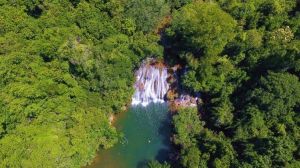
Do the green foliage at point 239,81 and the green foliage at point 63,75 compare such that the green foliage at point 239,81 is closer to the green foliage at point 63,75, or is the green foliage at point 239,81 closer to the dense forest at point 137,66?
the dense forest at point 137,66

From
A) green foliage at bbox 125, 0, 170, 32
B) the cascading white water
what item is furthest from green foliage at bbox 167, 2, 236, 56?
the cascading white water

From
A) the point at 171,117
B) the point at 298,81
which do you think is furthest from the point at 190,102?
the point at 298,81

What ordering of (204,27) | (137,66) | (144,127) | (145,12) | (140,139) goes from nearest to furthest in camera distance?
(204,27)
(145,12)
(140,139)
(137,66)
(144,127)

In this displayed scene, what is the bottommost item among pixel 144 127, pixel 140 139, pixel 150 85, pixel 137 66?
pixel 140 139

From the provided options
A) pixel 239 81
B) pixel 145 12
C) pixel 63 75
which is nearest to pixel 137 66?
pixel 145 12

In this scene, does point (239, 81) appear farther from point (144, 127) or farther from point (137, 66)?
point (144, 127)

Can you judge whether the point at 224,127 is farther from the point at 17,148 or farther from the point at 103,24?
the point at 17,148

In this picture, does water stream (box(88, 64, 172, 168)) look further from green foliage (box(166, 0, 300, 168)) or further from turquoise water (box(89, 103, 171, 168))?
green foliage (box(166, 0, 300, 168))

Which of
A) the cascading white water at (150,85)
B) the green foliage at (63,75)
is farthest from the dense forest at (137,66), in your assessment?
the cascading white water at (150,85)
